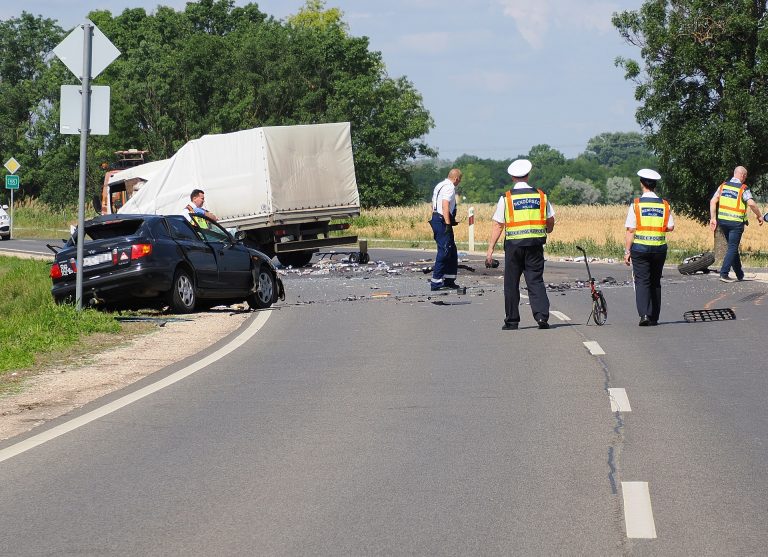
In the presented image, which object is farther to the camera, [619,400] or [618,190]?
[618,190]

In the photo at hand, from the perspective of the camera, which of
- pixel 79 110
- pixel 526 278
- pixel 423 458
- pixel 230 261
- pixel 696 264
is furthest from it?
pixel 696 264

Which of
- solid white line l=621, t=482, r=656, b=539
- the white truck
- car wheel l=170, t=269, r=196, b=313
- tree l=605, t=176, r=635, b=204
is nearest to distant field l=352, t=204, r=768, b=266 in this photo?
the white truck

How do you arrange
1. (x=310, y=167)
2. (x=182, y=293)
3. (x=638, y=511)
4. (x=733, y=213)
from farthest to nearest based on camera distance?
(x=310, y=167)
(x=733, y=213)
(x=182, y=293)
(x=638, y=511)

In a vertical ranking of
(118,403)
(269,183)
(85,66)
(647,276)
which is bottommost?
(118,403)

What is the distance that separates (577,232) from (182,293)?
119 ft

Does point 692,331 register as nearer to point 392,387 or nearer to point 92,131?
point 392,387

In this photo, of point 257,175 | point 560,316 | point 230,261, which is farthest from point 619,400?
point 257,175

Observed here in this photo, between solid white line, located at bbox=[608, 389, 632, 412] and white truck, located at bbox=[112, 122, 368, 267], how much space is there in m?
20.5

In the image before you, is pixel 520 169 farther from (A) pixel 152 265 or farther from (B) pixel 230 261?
(B) pixel 230 261

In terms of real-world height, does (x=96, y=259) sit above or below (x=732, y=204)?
below

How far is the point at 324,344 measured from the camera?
15.2 m

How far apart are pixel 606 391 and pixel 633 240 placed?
608 centimetres

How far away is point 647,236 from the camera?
54.6ft

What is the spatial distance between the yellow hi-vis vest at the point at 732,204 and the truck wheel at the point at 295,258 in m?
11.9
